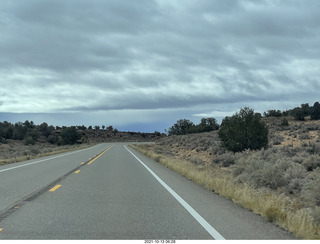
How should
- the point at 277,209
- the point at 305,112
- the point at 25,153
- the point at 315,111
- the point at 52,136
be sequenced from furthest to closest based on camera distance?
the point at 52,136, the point at 305,112, the point at 315,111, the point at 25,153, the point at 277,209

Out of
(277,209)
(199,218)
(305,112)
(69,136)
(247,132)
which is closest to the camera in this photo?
(199,218)

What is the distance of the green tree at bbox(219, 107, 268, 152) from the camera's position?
30625 mm

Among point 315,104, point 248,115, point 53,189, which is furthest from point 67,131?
point 53,189

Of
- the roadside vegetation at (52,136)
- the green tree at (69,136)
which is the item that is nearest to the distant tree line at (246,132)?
the roadside vegetation at (52,136)

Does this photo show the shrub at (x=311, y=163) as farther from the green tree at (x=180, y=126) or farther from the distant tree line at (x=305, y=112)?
the green tree at (x=180, y=126)

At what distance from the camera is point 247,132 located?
3062 cm

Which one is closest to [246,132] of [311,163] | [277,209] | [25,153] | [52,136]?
[311,163]

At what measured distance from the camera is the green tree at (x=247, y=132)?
1206 inches

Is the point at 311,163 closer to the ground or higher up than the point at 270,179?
higher up

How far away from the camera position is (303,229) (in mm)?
5758

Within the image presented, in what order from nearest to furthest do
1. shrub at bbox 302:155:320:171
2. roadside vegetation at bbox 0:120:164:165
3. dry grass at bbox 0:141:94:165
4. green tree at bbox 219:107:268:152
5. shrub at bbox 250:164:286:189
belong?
shrub at bbox 250:164:286:189 → shrub at bbox 302:155:320:171 → dry grass at bbox 0:141:94:165 → green tree at bbox 219:107:268:152 → roadside vegetation at bbox 0:120:164:165


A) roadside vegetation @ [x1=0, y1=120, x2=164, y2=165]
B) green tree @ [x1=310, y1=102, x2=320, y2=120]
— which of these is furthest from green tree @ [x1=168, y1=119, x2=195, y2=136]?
green tree @ [x1=310, y1=102, x2=320, y2=120]

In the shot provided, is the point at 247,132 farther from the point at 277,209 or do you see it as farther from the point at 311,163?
the point at 277,209

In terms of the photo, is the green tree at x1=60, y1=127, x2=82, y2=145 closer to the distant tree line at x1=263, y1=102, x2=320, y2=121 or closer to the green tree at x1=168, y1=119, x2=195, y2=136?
the green tree at x1=168, y1=119, x2=195, y2=136
